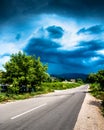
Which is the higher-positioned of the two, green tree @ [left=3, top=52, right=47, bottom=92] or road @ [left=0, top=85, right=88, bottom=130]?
green tree @ [left=3, top=52, right=47, bottom=92]

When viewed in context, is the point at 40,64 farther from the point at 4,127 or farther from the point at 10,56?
the point at 4,127

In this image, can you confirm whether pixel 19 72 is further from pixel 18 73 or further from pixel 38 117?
pixel 38 117

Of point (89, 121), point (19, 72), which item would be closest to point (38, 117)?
point (89, 121)

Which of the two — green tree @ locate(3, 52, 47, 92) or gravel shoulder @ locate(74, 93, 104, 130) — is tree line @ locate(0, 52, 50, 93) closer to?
green tree @ locate(3, 52, 47, 92)

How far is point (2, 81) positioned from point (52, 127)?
31055mm

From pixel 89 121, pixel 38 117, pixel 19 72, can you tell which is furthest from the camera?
pixel 19 72

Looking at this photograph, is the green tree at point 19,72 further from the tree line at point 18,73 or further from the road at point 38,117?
the road at point 38,117

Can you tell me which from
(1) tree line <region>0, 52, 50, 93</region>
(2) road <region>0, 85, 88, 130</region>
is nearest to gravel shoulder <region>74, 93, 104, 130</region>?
(2) road <region>0, 85, 88, 130</region>

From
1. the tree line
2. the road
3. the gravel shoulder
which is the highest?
the tree line

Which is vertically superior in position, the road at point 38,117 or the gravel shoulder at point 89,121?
the road at point 38,117

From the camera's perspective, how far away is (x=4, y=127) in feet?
32.9

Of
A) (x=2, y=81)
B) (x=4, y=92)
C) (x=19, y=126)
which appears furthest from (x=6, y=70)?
(x=19, y=126)

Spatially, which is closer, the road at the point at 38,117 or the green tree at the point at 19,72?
the road at the point at 38,117

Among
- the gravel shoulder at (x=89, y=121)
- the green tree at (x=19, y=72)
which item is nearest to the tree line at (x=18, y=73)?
the green tree at (x=19, y=72)
